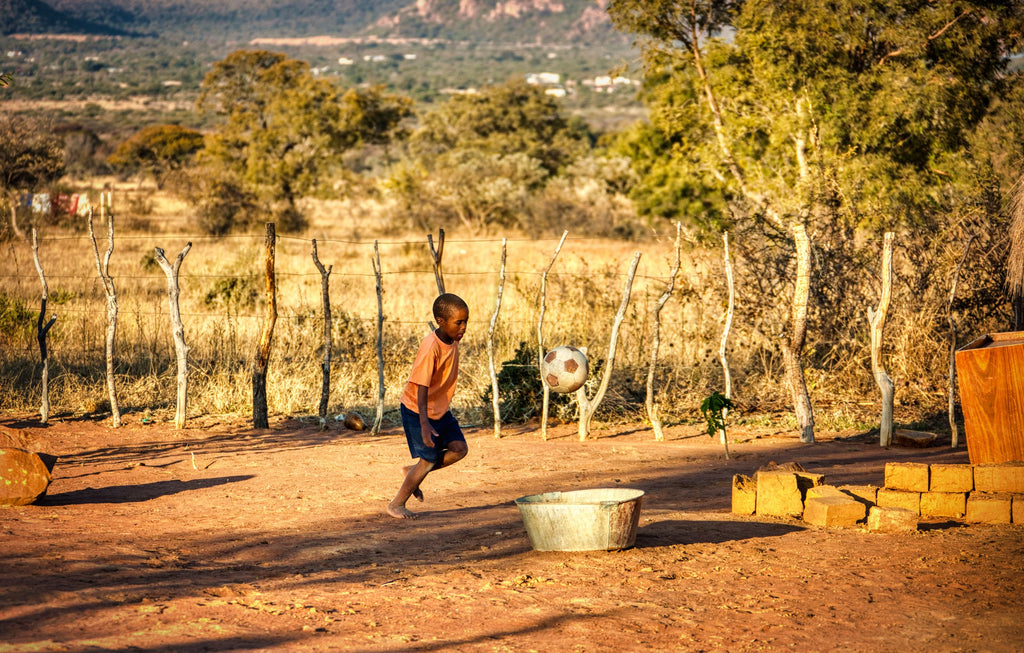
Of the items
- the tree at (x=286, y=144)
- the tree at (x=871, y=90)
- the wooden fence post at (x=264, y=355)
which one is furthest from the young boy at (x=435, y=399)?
the tree at (x=286, y=144)

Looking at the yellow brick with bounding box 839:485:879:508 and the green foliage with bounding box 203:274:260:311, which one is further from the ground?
the green foliage with bounding box 203:274:260:311

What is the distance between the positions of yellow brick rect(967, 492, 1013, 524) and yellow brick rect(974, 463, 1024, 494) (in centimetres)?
10

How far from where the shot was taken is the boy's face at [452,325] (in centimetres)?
529

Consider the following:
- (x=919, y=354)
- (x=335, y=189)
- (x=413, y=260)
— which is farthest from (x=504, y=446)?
(x=335, y=189)

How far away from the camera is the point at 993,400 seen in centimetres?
625

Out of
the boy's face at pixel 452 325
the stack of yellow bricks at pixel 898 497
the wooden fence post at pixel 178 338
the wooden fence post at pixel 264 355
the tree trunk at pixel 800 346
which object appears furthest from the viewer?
the wooden fence post at pixel 264 355

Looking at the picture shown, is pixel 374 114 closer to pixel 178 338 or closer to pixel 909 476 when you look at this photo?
pixel 178 338

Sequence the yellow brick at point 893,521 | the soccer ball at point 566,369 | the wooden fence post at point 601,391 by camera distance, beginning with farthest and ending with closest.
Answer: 1. the wooden fence post at point 601,391
2. the soccer ball at point 566,369
3. the yellow brick at point 893,521

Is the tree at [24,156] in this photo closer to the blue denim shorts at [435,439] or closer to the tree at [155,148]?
the tree at [155,148]

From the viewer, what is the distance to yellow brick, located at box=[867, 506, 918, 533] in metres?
5.45

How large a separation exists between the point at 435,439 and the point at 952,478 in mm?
3139

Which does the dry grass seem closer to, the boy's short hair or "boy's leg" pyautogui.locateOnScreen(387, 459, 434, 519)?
"boy's leg" pyautogui.locateOnScreen(387, 459, 434, 519)

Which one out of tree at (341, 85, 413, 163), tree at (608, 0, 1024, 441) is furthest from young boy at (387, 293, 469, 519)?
tree at (341, 85, 413, 163)

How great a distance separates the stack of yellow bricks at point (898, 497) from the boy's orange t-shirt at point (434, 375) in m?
1.91
